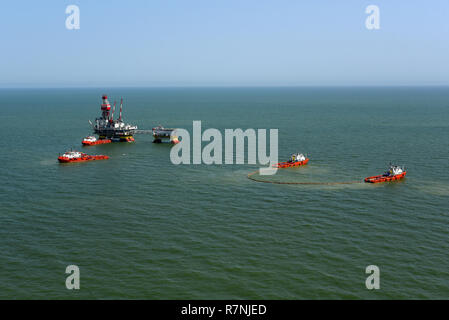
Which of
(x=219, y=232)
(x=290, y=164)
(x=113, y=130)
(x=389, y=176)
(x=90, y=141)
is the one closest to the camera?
(x=219, y=232)

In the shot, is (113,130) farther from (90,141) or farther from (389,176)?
(389,176)

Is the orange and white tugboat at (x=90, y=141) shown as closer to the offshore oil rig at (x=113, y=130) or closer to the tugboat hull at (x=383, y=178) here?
the offshore oil rig at (x=113, y=130)

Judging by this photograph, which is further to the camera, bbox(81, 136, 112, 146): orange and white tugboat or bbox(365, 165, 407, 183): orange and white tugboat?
bbox(81, 136, 112, 146): orange and white tugboat

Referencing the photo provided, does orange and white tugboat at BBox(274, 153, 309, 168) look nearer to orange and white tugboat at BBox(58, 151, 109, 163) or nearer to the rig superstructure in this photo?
orange and white tugboat at BBox(58, 151, 109, 163)

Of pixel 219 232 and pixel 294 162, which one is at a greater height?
pixel 294 162

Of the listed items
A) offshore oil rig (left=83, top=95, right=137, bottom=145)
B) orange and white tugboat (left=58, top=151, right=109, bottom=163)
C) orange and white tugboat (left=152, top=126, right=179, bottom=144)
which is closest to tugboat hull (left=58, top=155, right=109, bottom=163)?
orange and white tugboat (left=58, top=151, right=109, bottom=163)

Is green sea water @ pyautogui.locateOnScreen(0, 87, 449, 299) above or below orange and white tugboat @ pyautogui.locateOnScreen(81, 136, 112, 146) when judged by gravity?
below

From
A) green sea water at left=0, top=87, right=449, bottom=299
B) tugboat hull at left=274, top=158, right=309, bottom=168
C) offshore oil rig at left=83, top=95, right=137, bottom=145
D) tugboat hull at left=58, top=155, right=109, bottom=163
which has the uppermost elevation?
offshore oil rig at left=83, top=95, right=137, bottom=145

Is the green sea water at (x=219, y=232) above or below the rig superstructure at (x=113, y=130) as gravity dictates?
below

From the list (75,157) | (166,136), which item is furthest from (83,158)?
(166,136)

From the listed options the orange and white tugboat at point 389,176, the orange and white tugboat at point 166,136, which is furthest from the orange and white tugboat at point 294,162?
the orange and white tugboat at point 166,136

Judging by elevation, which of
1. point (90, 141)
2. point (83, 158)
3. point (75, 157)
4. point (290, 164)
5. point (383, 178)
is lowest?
point (383, 178)
